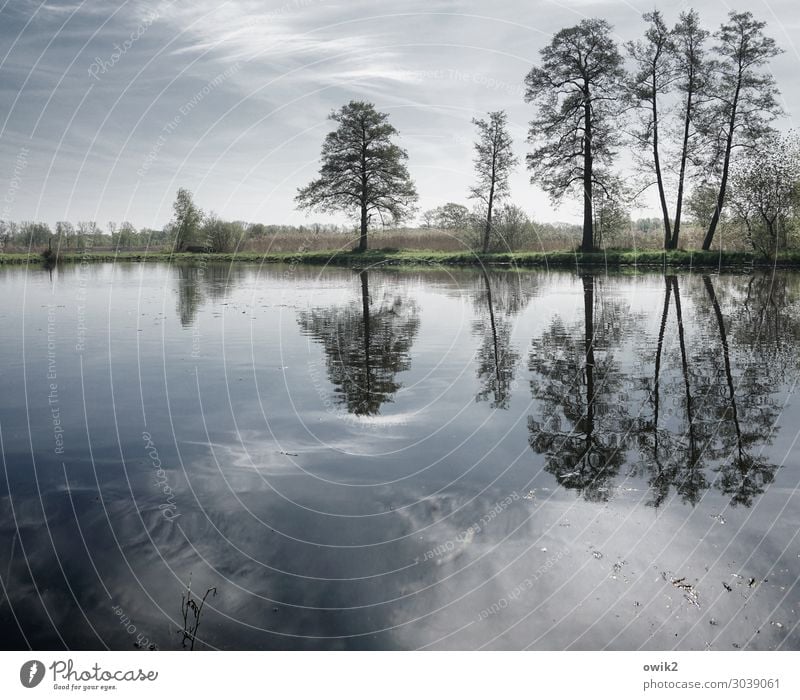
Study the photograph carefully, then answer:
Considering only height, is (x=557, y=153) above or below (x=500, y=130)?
below

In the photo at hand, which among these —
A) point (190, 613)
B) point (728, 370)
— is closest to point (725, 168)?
point (728, 370)

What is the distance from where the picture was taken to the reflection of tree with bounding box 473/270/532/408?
10.3 m

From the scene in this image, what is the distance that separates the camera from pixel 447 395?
394 inches

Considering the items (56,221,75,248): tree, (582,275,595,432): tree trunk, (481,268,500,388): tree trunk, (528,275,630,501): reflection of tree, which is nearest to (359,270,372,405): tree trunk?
(481,268,500,388): tree trunk

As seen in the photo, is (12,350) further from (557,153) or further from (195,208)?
(195,208)

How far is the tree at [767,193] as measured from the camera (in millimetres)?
37531

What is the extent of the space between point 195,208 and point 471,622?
66294 millimetres

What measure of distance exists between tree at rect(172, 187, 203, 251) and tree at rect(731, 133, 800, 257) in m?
→ 46.3

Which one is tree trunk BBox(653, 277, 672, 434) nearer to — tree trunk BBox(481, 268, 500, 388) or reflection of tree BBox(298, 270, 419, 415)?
tree trunk BBox(481, 268, 500, 388)

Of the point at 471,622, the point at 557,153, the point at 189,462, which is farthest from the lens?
the point at 557,153

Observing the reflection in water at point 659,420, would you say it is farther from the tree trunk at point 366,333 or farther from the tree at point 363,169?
the tree at point 363,169

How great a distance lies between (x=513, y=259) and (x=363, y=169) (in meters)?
14.2
